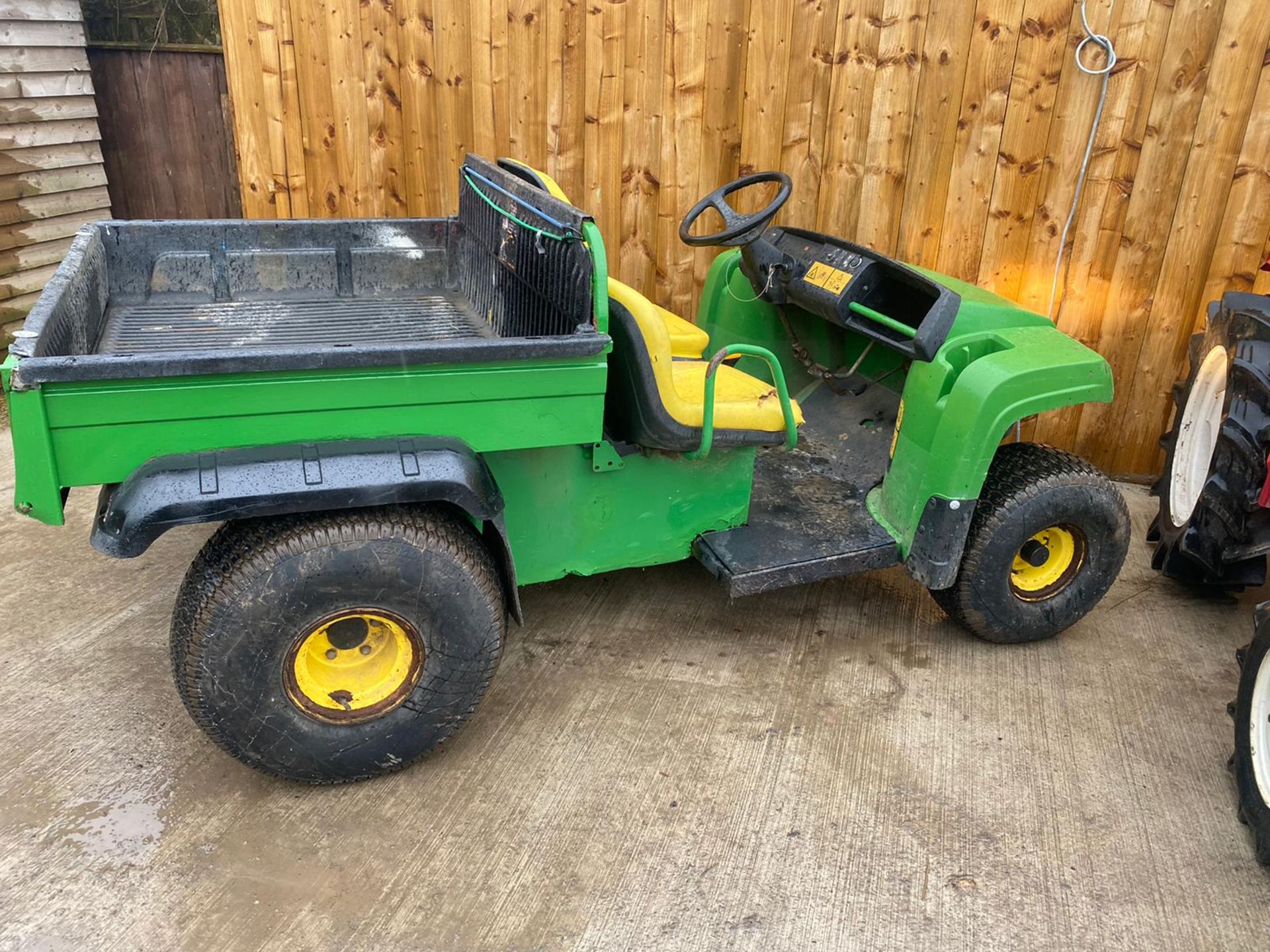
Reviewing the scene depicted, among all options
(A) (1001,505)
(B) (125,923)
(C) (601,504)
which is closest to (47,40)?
(C) (601,504)

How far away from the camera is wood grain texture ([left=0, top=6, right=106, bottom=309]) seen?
579 centimetres

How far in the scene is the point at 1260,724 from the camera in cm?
276

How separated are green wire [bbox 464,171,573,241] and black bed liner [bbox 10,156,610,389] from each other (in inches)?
0.8

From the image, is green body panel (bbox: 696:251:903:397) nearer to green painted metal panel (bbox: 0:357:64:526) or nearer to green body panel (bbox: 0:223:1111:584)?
green body panel (bbox: 0:223:1111:584)

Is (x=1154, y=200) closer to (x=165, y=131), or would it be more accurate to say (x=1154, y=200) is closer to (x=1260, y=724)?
(x=1260, y=724)

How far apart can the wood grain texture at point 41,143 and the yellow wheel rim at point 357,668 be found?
15.1 ft

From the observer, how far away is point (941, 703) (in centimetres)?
331

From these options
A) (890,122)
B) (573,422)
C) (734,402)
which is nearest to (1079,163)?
(890,122)

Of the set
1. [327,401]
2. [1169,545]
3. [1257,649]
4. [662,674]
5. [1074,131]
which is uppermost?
[1074,131]

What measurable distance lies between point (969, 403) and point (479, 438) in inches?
60.7

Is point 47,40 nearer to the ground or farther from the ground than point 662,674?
farther from the ground

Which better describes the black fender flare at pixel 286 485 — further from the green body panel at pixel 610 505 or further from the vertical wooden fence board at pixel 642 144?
the vertical wooden fence board at pixel 642 144

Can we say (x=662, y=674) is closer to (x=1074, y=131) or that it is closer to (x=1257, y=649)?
(x=1257, y=649)

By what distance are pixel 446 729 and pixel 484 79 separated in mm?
3266
